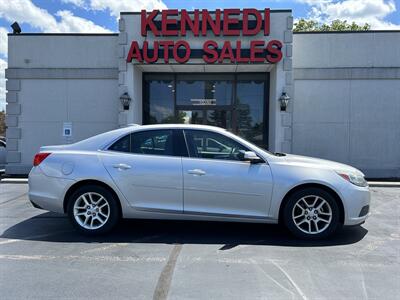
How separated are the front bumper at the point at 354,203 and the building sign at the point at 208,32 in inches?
274

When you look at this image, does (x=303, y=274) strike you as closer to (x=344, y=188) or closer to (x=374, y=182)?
(x=344, y=188)

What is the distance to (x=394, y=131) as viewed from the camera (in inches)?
473

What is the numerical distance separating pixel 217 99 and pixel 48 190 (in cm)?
865

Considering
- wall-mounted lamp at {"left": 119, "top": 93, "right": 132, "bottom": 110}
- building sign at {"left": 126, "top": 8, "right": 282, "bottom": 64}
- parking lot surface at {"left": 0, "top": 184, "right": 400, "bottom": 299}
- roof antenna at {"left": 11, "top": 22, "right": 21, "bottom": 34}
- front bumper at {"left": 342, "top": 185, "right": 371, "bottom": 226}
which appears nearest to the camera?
parking lot surface at {"left": 0, "top": 184, "right": 400, "bottom": 299}

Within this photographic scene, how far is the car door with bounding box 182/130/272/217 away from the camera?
510cm

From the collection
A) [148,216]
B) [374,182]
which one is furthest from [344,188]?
[374,182]

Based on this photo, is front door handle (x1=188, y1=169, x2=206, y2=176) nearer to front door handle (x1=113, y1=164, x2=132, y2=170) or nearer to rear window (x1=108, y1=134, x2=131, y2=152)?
front door handle (x1=113, y1=164, x2=132, y2=170)

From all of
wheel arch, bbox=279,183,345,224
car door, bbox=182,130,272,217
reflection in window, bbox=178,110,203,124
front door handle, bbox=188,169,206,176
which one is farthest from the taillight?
reflection in window, bbox=178,110,203,124

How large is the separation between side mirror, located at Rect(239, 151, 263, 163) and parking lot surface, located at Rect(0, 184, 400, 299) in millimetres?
1146

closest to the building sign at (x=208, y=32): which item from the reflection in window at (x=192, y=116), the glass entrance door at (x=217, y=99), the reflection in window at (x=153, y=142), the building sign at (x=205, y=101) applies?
the glass entrance door at (x=217, y=99)

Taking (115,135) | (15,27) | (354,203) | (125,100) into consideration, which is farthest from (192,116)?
(354,203)

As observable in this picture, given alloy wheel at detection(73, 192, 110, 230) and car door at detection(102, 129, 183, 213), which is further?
alloy wheel at detection(73, 192, 110, 230)

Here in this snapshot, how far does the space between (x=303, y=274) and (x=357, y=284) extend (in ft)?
1.78

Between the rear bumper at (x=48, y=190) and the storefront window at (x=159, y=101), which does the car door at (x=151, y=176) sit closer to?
the rear bumper at (x=48, y=190)
